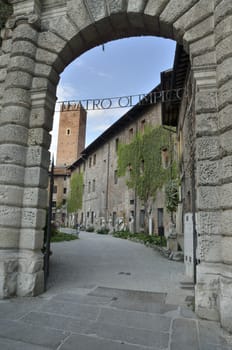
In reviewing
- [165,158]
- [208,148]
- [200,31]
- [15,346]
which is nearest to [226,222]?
[208,148]

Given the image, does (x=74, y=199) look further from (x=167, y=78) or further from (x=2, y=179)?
(x=2, y=179)

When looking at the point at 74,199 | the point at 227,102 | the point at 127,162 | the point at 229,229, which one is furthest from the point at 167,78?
the point at 74,199

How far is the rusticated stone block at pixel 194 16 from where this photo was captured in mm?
4078

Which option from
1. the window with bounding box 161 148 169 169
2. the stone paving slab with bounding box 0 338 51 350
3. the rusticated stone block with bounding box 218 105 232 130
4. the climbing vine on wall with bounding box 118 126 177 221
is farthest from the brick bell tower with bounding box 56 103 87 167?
the stone paving slab with bounding box 0 338 51 350

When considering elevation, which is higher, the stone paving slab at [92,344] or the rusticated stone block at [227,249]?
the rusticated stone block at [227,249]

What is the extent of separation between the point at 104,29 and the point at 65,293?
4780 mm

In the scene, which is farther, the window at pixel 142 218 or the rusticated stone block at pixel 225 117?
the window at pixel 142 218

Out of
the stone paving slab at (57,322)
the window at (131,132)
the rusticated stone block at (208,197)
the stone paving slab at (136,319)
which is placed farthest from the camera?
the window at (131,132)

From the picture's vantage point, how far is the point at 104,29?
4.99m

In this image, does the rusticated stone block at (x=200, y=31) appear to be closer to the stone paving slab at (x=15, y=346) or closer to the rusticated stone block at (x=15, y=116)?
the rusticated stone block at (x=15, y=116)

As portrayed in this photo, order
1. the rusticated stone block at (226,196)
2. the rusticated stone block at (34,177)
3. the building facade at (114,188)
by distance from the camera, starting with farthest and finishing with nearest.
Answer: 1. the building facade at (114,188)
2. the rusticated stone block at (34,177)
3. the rusticated stone block at (226,196)

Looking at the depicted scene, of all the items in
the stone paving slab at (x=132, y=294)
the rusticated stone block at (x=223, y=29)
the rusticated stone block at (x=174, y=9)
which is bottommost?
the stone paving slab at (x=132, y=294)

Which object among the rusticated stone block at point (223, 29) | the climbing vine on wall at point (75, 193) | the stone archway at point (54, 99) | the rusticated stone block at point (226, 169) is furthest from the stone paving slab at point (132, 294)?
the climbing vine on wall at point (75, 193)

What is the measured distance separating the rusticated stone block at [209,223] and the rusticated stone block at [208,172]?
419mm
